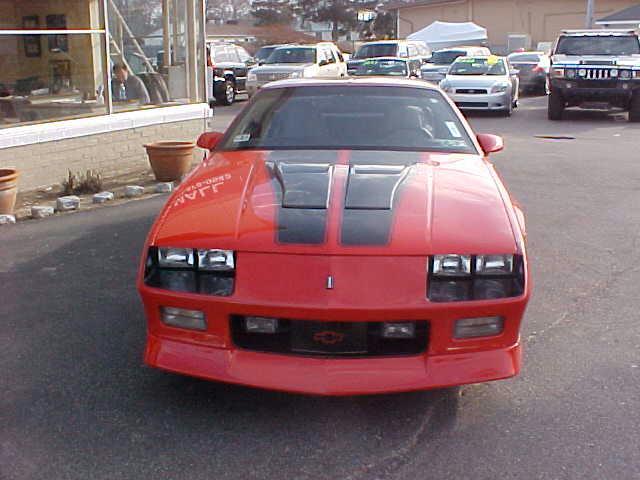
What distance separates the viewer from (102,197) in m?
8.41

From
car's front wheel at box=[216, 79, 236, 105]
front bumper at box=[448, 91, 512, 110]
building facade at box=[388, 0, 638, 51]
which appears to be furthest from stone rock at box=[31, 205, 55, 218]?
building facade at box=[388, 0, 638, 51]

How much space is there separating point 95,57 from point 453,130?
6638 mm

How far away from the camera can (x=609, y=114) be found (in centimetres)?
1891

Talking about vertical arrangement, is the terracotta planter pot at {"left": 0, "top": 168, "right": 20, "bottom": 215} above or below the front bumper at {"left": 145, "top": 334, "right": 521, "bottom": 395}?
above

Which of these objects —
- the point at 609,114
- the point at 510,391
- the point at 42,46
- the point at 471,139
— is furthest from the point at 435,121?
the point at 609,114

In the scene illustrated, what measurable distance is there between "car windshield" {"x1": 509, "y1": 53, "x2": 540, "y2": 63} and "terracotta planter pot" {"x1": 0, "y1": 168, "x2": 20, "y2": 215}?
21522mm

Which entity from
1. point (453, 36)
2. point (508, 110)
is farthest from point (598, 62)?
point (453, 36)

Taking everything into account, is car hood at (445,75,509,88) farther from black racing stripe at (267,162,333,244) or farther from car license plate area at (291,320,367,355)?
car license plate area at (291,320,367,355)

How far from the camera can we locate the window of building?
914 centimetres

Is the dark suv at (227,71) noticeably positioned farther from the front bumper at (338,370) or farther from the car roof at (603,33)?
the front bumper at (338,370)

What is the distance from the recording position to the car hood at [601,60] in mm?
16219

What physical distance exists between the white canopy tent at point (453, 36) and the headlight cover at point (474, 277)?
119ft

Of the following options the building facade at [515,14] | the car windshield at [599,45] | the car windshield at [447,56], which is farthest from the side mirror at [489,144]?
the building facade at [515,14]

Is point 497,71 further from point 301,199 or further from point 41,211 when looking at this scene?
point 301,199
